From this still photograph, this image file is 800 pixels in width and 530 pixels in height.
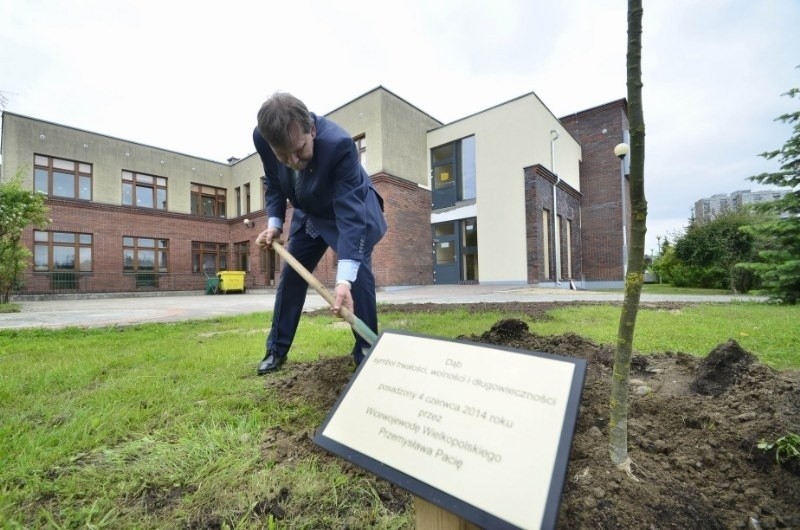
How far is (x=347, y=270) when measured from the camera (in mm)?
2002

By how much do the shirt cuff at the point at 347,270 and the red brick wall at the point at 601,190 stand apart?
16.8m

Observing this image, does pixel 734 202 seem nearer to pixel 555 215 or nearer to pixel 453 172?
pixel 555 215

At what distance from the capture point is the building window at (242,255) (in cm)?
2131

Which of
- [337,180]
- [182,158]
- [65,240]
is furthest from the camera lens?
[182,158]

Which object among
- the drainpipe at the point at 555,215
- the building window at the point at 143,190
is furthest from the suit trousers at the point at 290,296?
the building window at the point at 143,190

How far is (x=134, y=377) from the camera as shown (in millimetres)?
2451

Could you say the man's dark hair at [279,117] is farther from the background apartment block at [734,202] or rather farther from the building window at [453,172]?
the background apartment block at [734,202]

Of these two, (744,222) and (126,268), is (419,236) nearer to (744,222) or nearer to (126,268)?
(744,222)

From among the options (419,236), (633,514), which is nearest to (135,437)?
(633,514)

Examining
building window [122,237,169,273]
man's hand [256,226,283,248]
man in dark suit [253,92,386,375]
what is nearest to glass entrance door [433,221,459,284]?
man in dark suit [253,92,386,375]

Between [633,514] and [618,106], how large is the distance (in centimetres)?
1928

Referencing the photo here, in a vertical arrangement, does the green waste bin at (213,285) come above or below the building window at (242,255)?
below

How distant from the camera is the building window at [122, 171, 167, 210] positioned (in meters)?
19.3

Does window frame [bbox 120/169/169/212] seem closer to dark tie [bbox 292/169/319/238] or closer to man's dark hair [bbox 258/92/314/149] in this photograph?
dark tie [bbox 292/169/319/238]
